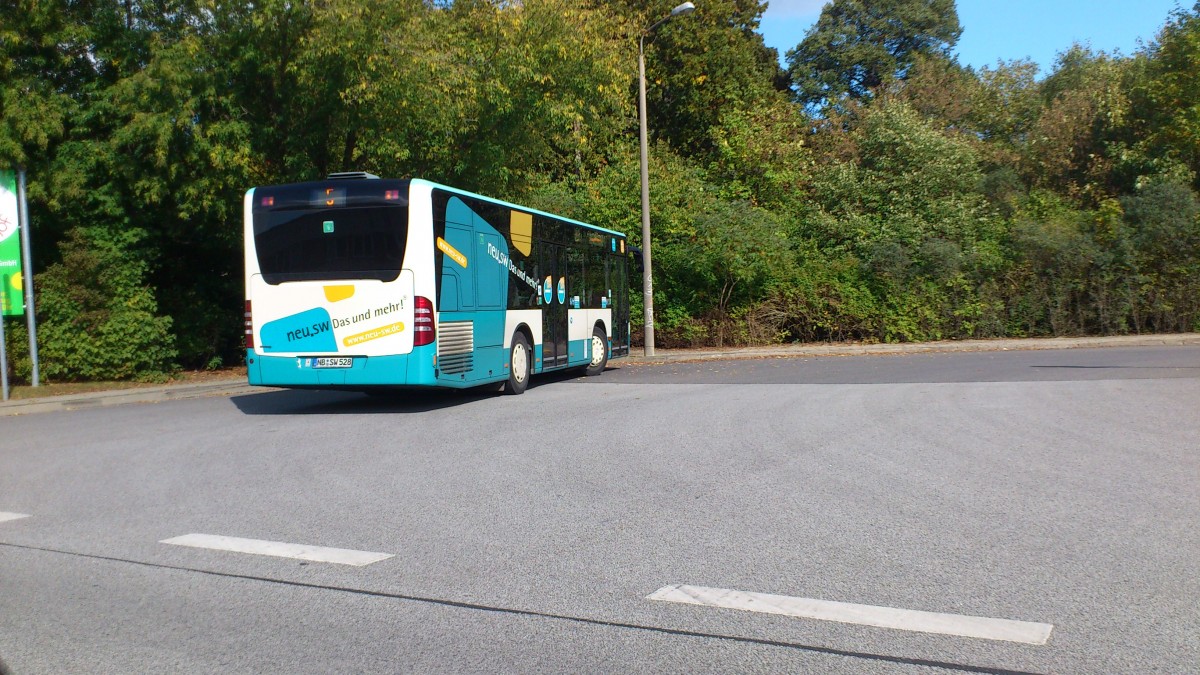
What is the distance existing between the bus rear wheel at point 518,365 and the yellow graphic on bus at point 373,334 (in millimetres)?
2915

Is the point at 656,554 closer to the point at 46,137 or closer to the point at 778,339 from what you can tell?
the point at 46,137

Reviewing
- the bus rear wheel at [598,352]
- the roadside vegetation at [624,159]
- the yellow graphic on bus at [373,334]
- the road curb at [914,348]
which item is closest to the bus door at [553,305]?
the bus rear wheel at [598,352]

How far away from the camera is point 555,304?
58.4ft

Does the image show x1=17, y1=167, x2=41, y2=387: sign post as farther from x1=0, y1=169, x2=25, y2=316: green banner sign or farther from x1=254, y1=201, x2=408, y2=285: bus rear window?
x1=254, y1=201, x2=408, y2=285: bus rear window

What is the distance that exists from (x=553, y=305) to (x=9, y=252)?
935 cm

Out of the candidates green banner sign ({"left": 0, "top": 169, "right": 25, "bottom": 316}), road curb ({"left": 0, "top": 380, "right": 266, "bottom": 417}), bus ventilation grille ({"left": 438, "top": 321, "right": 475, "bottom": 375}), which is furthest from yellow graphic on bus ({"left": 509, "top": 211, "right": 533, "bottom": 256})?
green banner sign ({"left": 0, "top": 169, "right": 25, "bottom": 316})

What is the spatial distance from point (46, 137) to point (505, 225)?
29.4 ft

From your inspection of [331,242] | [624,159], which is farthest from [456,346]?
[624,159]

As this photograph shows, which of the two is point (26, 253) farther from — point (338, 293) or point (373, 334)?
point (373, 334)

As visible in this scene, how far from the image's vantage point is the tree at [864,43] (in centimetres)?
5331

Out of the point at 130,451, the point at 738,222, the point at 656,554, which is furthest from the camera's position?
the point at 738,222

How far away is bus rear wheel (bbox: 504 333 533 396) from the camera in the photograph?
16062 mm

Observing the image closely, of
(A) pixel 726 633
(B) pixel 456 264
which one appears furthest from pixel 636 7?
(A) pixel 726 633

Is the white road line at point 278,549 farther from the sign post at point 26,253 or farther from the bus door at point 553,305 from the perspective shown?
the sign post at point 26,253
